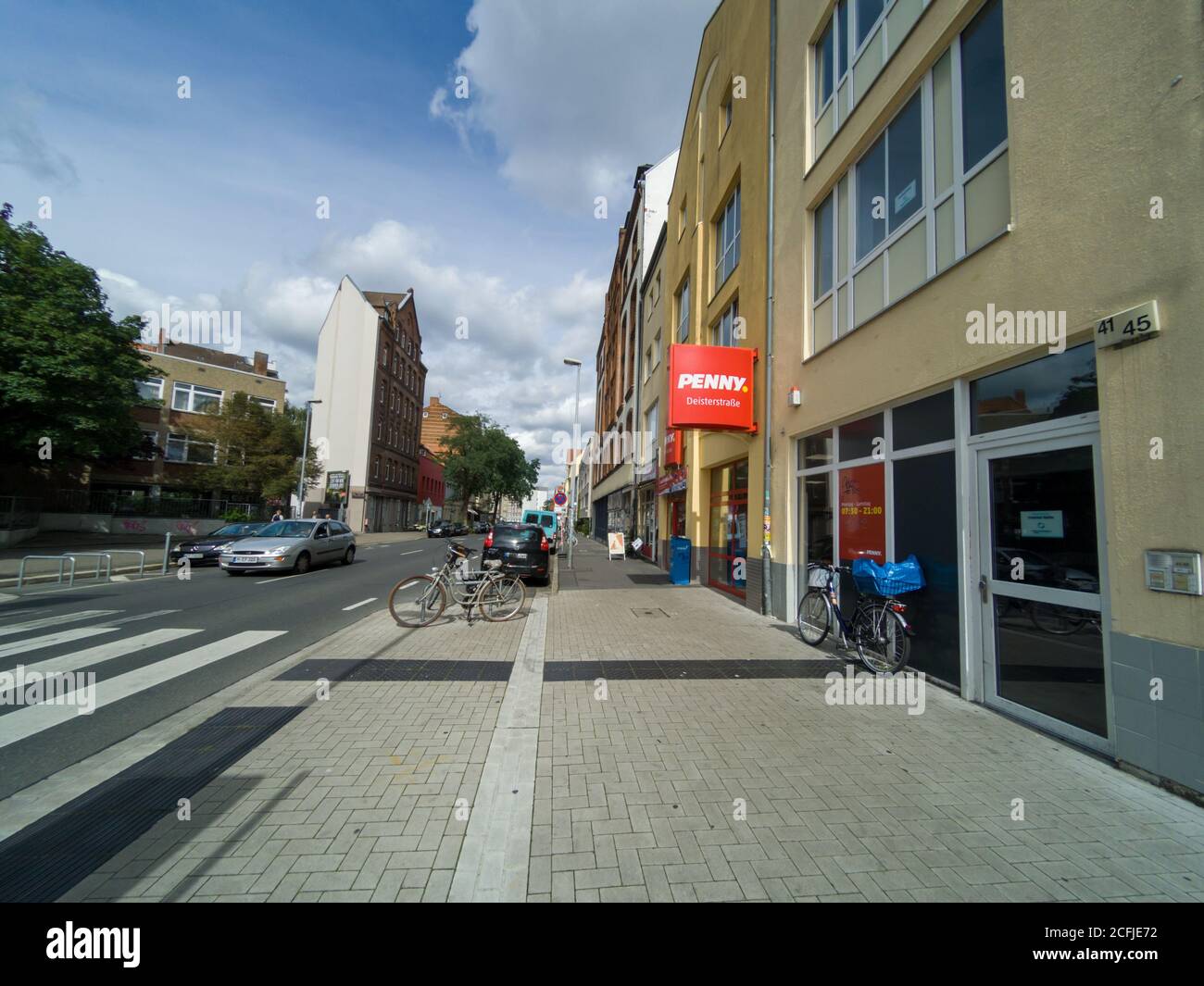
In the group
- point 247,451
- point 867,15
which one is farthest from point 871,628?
point 247,451

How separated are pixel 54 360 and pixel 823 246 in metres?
28.0

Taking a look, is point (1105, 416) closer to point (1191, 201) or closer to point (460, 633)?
point (1191, 201)

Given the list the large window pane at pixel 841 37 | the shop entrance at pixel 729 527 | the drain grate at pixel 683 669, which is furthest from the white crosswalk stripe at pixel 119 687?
the large window pane at pixel 841 37

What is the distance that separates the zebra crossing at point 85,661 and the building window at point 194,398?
31.2 meters

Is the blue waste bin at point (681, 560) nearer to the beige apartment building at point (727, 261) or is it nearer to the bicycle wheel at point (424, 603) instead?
the beige apartment building at point (727, 261)

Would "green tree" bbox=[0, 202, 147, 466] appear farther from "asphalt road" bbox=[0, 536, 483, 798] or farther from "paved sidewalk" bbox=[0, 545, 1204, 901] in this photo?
"paved sidewalk" bbox=[0, 545, 1204, 901]

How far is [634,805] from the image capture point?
3.02 metres

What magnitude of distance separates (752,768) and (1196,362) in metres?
3.73

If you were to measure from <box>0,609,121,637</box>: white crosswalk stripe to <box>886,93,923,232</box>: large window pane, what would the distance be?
41.0ft

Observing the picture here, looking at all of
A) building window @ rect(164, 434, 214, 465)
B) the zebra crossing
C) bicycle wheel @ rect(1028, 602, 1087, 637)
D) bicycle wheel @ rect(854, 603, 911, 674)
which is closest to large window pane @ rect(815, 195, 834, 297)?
bicycle wheel @ rect(854, 603, 911, 674)

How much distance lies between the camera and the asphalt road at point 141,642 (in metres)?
4.03

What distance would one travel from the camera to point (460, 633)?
753cm

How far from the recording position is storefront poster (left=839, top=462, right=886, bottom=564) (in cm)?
650
